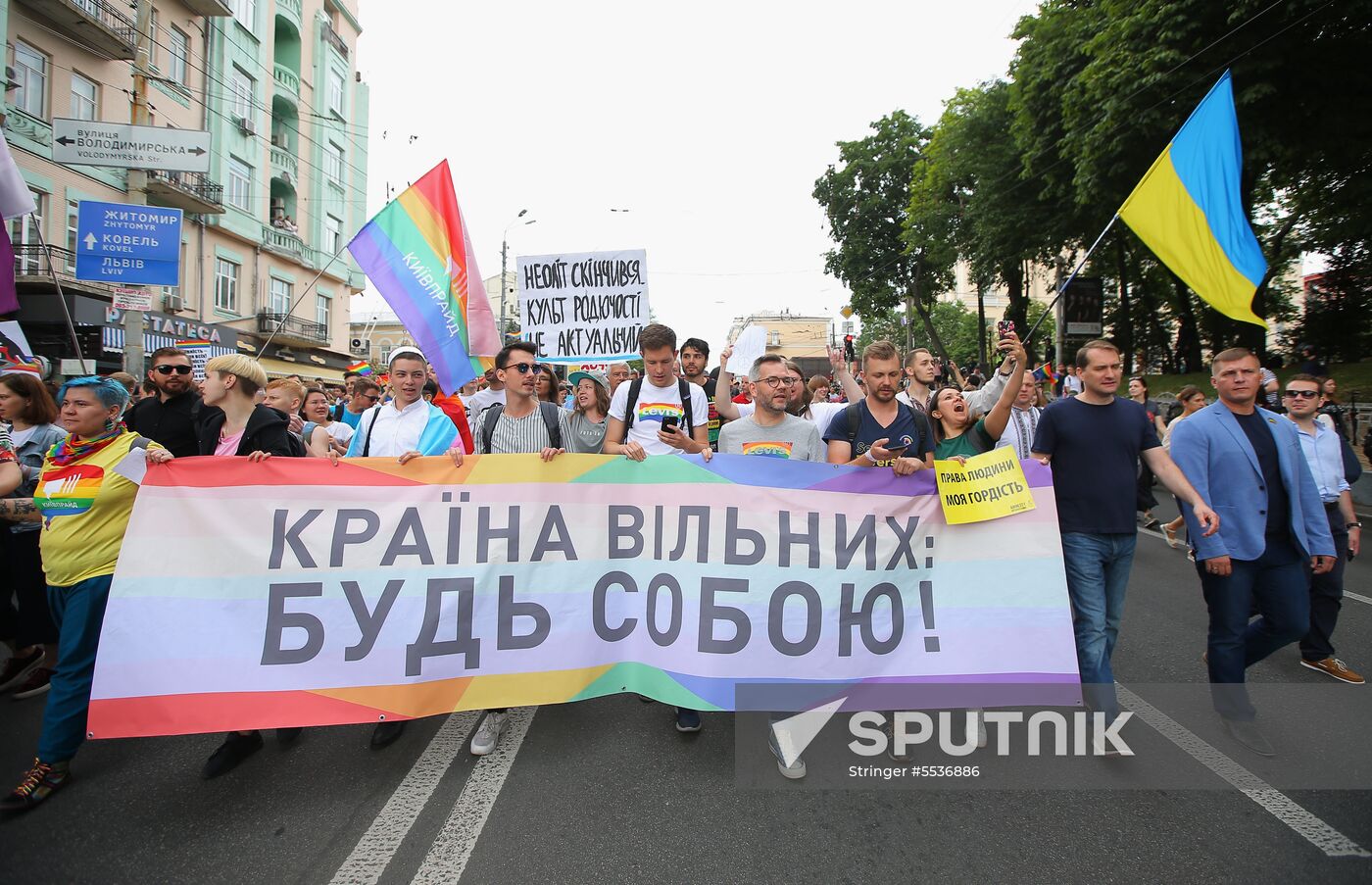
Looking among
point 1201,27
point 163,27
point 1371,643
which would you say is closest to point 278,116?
point 163,27

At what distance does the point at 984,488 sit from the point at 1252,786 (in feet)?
5.23

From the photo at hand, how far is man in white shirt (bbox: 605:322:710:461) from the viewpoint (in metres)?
4.24

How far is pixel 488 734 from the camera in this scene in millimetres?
3646

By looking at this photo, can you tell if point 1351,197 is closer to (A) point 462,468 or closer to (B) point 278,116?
(A) point 462,468

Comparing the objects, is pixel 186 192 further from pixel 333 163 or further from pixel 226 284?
pixel 333 163

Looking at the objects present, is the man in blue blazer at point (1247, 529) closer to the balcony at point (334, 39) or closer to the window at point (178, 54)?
the window at point (178, 54)

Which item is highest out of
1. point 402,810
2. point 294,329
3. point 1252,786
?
point 294,329

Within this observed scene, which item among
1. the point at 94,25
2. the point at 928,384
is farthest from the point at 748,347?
the point at 94,25

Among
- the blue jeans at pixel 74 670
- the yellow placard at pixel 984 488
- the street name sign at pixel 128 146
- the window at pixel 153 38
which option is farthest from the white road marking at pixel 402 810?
the window at pixel 153 38

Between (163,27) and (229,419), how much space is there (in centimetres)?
2621

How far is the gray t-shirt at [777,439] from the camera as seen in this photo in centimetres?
414

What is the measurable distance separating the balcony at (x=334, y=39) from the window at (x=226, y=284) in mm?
12388

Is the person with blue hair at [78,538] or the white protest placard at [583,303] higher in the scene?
the white protest placard at [583,303]

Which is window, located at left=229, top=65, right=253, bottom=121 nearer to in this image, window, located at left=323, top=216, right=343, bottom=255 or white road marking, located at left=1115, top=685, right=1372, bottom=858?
window, located at left=323, top=216, right=343, bottom=255
